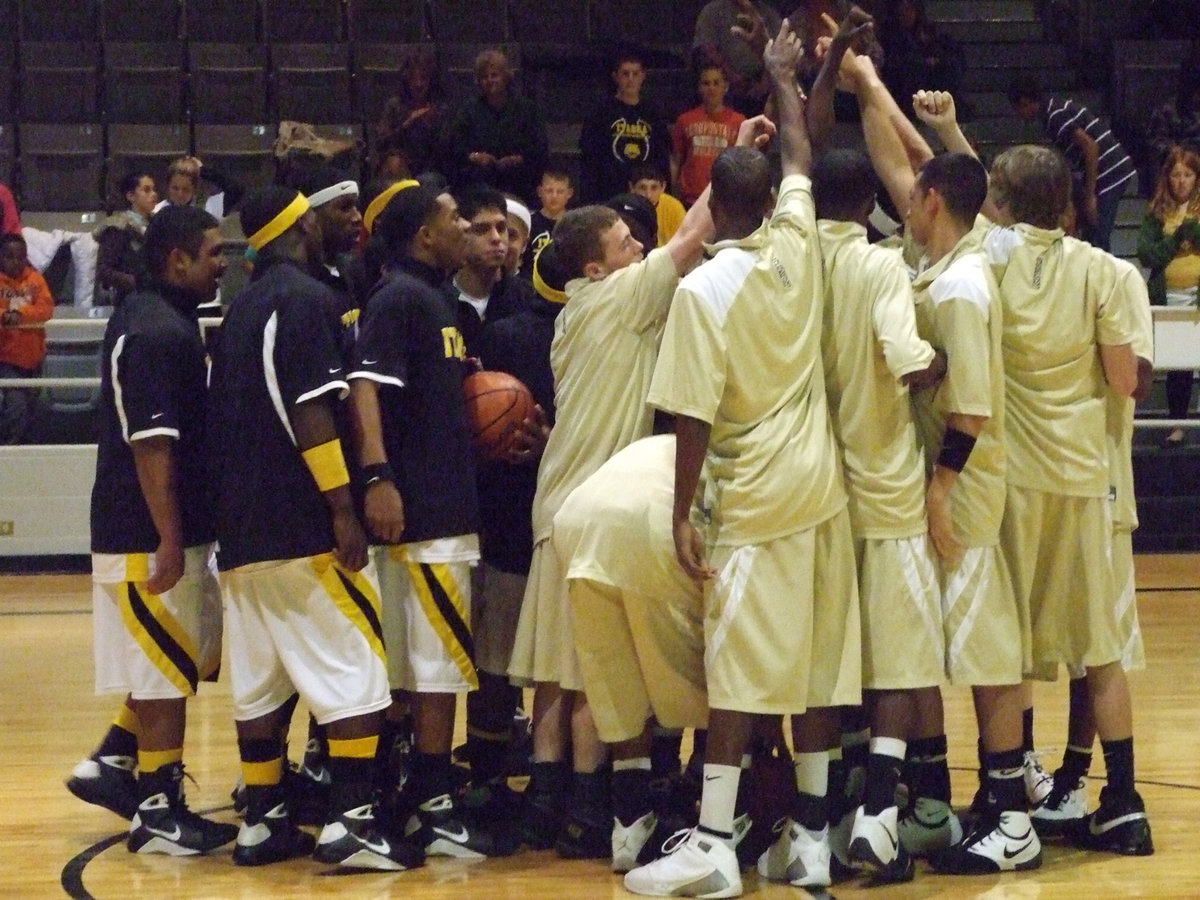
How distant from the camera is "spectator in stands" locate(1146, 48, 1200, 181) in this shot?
12.5 metres

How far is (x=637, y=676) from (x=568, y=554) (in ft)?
1.24

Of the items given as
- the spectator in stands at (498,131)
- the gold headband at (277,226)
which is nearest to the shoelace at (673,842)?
the gold headband at (277,226)

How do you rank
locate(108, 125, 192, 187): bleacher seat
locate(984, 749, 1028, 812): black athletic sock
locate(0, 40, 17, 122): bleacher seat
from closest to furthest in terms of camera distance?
locate(984, 749, 1028, 812): black athletic sock, locate(108, 125, 192, 187): bleacher seat, locate(0, 40, 17, 122): bleacher seat

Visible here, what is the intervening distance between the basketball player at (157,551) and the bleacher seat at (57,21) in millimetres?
9246

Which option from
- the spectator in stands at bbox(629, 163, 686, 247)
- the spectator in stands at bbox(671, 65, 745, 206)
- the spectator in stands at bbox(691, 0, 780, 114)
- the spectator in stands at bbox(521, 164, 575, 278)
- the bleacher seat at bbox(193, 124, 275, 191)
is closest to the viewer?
the spectator in stands at bbox(629, 163, 686, 247)

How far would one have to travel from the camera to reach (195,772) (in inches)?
234

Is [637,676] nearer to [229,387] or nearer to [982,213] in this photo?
[229,387]

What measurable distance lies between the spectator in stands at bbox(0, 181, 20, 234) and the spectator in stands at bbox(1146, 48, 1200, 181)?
776 centimetres

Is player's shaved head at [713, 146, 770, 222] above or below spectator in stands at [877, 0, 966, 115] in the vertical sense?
below

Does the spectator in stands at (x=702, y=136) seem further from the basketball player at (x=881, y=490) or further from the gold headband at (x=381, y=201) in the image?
the basketball player at (x=881, y=490)

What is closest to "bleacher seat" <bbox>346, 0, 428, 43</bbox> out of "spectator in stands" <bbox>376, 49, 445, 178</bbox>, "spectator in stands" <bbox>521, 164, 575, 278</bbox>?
"spectator in stands" <bbox>376, 49, 445, 178</bbox>

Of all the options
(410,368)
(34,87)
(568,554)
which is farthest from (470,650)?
(34,87)

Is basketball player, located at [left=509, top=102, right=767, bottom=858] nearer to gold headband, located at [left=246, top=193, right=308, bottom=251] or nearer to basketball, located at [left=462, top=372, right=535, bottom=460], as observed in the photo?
basketball, located at [left=462, top=372, right=535, bottom=460]

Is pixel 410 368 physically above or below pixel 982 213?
below
